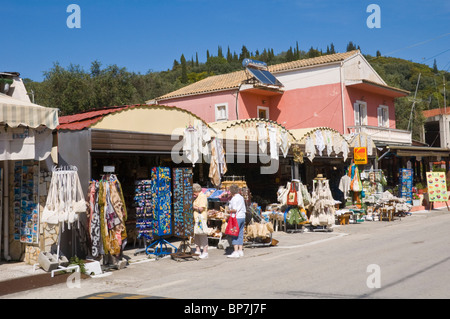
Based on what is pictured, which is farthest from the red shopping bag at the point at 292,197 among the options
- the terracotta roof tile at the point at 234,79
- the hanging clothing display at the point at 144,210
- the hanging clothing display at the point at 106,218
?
the terracotta roof tile at the point at 234,79

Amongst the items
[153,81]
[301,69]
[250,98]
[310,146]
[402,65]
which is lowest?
[310,146]

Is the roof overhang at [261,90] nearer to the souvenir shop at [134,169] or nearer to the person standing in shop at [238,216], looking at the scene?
the souvenir shop at [134,169]

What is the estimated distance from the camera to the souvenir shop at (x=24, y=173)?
8.73m

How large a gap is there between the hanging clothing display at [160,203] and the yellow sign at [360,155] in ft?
36.3

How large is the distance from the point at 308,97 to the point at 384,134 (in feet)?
16.1

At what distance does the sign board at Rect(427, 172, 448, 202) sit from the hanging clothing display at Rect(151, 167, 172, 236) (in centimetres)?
1644

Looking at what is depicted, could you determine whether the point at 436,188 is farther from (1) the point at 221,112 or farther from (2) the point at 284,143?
(1) the point at 221,112

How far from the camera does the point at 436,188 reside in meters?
22.4

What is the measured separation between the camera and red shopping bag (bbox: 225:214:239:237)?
10.6 metres

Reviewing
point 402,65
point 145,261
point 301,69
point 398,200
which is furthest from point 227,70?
point 145,261

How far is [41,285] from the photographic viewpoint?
8.13 metres
